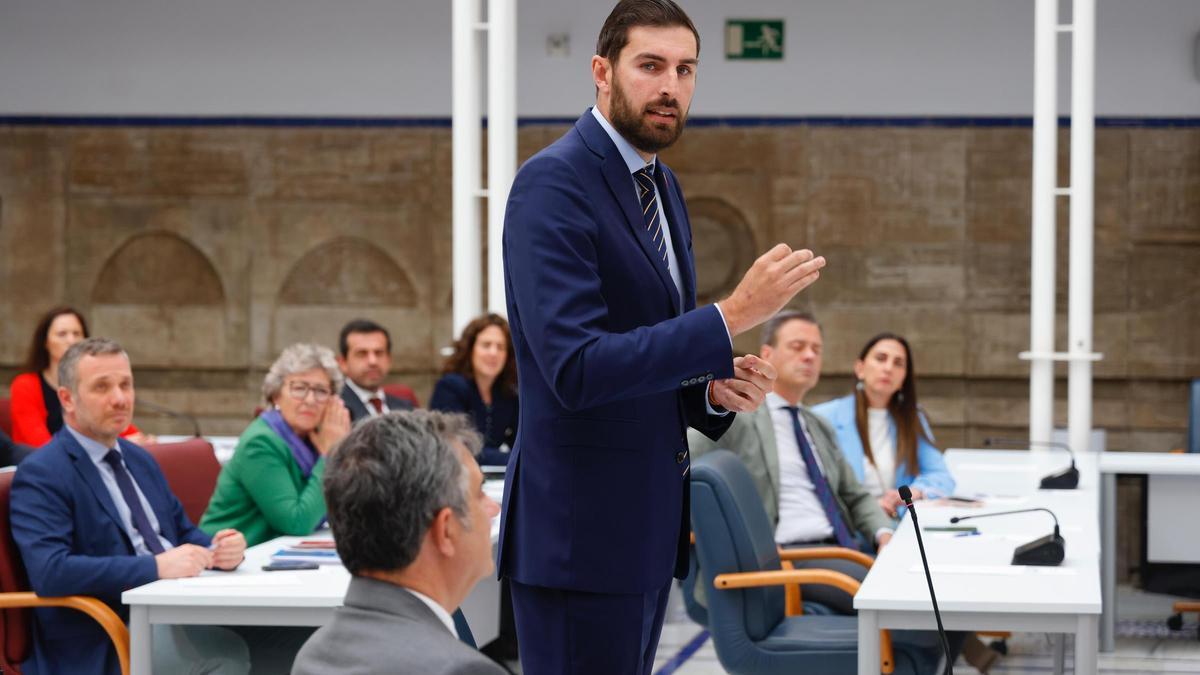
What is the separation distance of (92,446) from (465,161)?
144 inches

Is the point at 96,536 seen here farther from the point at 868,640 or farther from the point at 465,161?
the point at 465,161

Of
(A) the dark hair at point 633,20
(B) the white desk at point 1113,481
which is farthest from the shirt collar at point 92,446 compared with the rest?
(B) the white desk at point 1113,481

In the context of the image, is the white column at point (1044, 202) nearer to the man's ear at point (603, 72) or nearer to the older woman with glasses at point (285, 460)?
the older woman with glasses at point (285, 460)

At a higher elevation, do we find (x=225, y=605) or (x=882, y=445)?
(x=882, y=445)

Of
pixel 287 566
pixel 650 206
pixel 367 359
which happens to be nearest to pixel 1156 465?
pixel 367 359

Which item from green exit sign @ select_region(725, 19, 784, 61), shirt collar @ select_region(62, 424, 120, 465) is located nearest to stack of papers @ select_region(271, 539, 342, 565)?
shirt collar @ select_region(62, 424, 120, 465)

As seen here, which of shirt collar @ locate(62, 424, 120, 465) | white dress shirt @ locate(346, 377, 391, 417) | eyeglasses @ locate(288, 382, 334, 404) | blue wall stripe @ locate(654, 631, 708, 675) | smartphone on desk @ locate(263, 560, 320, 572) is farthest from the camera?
white dress shirt @ locate(346, 377, 391, 417)

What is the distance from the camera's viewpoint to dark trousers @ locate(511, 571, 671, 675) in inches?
78.9

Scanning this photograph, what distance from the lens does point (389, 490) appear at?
1724 millimetres

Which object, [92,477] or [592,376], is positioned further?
[92,477]

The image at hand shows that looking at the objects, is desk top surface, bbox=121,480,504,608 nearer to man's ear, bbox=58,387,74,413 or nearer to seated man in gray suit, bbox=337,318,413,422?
man's ear, bbox=58,387,74,413

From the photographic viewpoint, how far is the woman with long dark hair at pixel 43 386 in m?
6.76

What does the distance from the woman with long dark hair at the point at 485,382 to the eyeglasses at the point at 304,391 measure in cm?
178

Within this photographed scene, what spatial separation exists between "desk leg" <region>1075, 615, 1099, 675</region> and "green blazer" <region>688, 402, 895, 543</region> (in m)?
1.74
